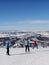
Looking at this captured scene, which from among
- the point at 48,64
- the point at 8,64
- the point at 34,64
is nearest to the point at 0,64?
the point at 8,64

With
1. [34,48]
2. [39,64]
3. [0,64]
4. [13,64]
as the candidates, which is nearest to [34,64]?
[39,64]

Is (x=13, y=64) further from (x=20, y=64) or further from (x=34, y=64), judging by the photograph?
(x=34, y=64)

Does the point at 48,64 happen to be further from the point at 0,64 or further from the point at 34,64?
the point at 0,64

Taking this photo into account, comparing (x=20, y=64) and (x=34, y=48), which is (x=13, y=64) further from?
(x=34, y=48)

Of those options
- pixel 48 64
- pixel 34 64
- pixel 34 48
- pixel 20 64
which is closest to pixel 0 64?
pixel 20 64

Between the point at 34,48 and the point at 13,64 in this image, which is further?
the point at 34,48

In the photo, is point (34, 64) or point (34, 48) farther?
point (34, 48)
